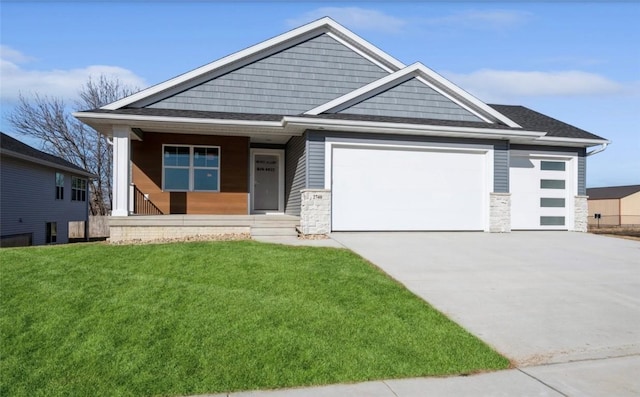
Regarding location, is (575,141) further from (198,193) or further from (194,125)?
(198,193)

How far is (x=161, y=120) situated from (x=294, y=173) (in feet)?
14.5

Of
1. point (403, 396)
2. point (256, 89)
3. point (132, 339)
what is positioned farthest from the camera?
point (256, 89)

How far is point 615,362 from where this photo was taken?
4711 millimetres

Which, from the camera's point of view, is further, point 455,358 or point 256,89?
point 256,89

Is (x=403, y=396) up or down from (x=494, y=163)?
down

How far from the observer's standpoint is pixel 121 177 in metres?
11.9

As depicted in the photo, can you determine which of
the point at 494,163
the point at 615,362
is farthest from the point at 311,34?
the point at 615,362

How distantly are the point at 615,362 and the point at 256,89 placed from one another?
40.2ft

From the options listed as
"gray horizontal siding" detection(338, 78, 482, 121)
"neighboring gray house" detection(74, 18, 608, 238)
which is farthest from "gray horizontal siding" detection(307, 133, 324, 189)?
"gray horizontal siding" detection(338, 78, 482, 121)

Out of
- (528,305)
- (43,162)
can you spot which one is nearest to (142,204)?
(43,162)

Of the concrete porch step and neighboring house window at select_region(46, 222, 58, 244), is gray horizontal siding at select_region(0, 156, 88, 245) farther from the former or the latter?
the concrete porch step

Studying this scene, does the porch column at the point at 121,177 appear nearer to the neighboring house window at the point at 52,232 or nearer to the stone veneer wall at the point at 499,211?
the stone veneer wall at the point at 499,211

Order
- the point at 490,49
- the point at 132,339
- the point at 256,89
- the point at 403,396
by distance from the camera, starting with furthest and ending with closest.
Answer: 1. the point at 256,89
2. the point at 490,49
3. the point at 132,339
4. the point at 403,396

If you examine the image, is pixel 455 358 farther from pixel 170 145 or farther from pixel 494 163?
pixel 170 145
